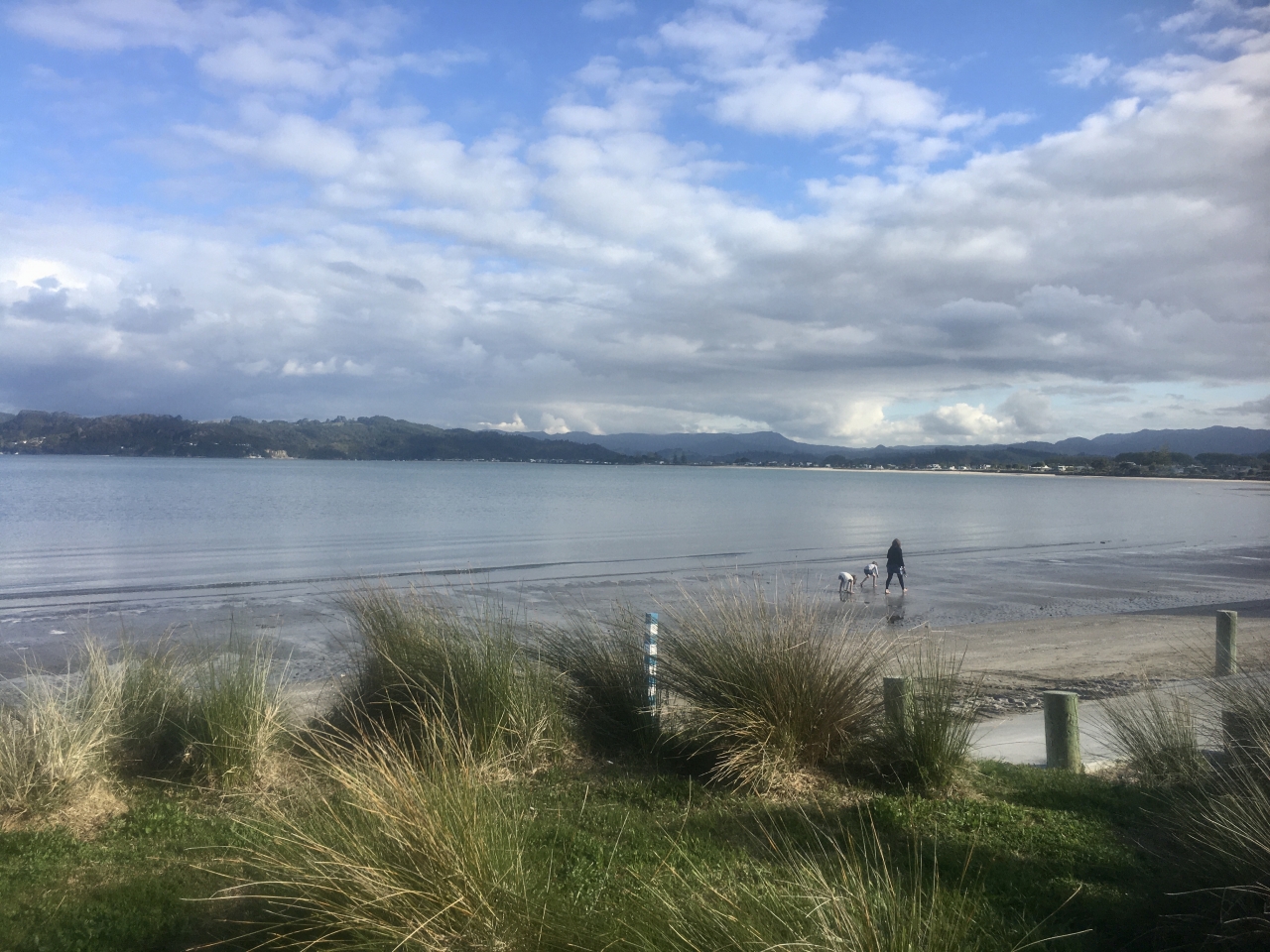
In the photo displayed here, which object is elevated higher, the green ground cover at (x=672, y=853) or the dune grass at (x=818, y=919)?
the dune grass at (x=818, y=919)

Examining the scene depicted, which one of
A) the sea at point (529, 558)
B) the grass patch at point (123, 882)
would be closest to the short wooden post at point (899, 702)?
the sea at point (529, 558)

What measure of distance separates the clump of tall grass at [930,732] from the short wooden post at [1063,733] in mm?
1286

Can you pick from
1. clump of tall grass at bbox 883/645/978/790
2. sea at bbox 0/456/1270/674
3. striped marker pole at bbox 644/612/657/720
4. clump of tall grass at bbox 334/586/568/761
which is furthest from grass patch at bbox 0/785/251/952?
clump of tall grass at bbox 883/645/978/790

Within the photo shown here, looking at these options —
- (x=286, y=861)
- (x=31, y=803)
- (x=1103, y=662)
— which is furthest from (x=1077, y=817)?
(x=1103, y=662)

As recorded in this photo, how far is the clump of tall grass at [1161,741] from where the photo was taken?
19.9 ft

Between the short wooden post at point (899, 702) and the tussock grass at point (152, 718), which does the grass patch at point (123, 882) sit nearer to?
the tussock grass at point (152, 718)

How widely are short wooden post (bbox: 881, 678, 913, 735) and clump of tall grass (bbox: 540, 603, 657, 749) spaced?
5.89ft

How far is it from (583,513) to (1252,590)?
36.9m

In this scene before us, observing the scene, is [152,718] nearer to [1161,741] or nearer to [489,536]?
[1161,741]

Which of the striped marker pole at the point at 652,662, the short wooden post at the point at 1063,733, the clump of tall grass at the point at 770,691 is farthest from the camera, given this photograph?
the short wooden post at the point at 1063,733

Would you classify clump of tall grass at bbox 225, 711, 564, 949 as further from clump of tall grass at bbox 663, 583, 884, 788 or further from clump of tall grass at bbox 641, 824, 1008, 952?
clump of tall grass at bbox 663, 583, 884, 788

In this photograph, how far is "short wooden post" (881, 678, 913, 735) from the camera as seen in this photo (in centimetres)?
651

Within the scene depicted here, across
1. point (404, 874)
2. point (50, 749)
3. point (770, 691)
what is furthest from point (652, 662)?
point (50, 749)

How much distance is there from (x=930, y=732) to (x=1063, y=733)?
179 centimetres
